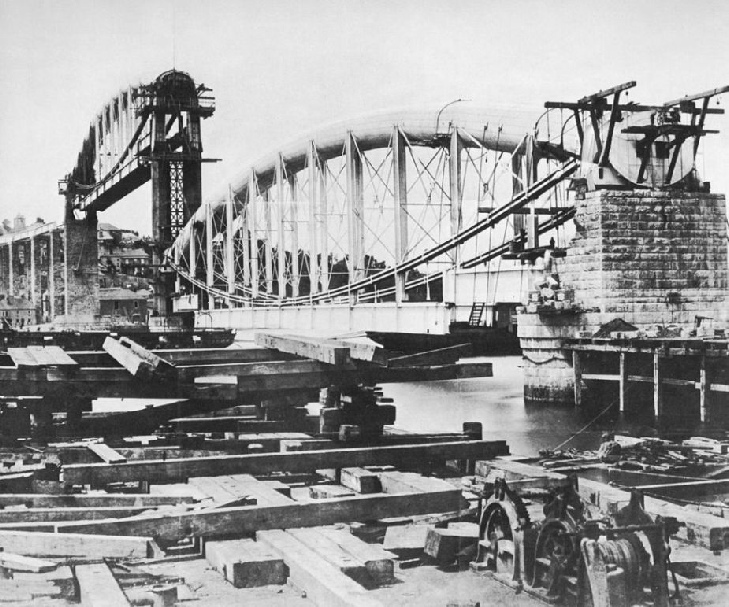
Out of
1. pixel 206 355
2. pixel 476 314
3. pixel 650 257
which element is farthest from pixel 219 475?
pixel 476 314

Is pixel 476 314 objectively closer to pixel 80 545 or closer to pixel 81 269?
pixel 80 545

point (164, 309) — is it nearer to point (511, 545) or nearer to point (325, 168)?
point (325, 168)

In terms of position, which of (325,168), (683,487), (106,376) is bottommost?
(683,487)

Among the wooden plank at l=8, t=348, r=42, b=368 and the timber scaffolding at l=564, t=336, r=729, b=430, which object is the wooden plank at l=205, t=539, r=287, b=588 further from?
the timber scaffolding at l=564, t=336, r=729, b=430

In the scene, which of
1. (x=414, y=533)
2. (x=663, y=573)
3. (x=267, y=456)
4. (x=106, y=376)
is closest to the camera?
(x=663, y=573)

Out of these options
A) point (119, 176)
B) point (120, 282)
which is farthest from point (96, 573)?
point (120, 282)

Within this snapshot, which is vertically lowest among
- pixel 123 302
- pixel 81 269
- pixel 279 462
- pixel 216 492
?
pixel 216 492
